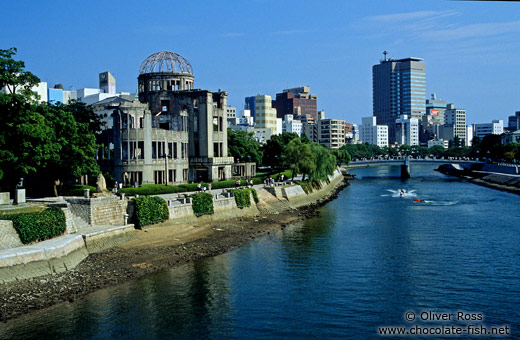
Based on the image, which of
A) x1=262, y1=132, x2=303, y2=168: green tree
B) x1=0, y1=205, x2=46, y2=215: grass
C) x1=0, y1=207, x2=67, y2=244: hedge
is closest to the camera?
x1=0, y1=207, x2=67, y2=244: hedge

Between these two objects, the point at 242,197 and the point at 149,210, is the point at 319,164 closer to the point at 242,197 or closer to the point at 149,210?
the point at 242,197

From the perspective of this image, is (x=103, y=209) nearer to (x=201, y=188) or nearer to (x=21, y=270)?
(x=21, y=270)

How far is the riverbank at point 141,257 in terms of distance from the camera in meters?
35.5

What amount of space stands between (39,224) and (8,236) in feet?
10.0

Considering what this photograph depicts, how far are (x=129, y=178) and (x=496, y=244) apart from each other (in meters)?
51.2

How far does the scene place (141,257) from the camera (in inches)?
1859

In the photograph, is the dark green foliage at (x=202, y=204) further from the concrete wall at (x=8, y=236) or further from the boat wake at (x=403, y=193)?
the boat wake at (x=403, y=193)

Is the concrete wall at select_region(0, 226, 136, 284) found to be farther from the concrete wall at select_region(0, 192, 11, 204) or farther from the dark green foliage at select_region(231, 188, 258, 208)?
the dark green foliage at select_region(231, 188, 258, 208)

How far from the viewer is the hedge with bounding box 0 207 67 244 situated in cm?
4216

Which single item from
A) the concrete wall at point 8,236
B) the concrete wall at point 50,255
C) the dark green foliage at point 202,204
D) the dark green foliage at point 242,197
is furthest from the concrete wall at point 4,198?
the dark green foliage at point 242,197

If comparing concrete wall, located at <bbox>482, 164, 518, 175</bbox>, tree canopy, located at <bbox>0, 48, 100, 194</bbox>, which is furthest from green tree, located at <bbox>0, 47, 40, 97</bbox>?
concrete wall, located at <bbox>482, 164, 518, 175</bbox>

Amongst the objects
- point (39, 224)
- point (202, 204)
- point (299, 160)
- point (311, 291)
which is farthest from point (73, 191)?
point (299, 160)

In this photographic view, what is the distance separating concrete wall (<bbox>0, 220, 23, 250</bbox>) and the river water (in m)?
9.36

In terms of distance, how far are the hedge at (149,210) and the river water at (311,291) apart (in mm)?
10615
